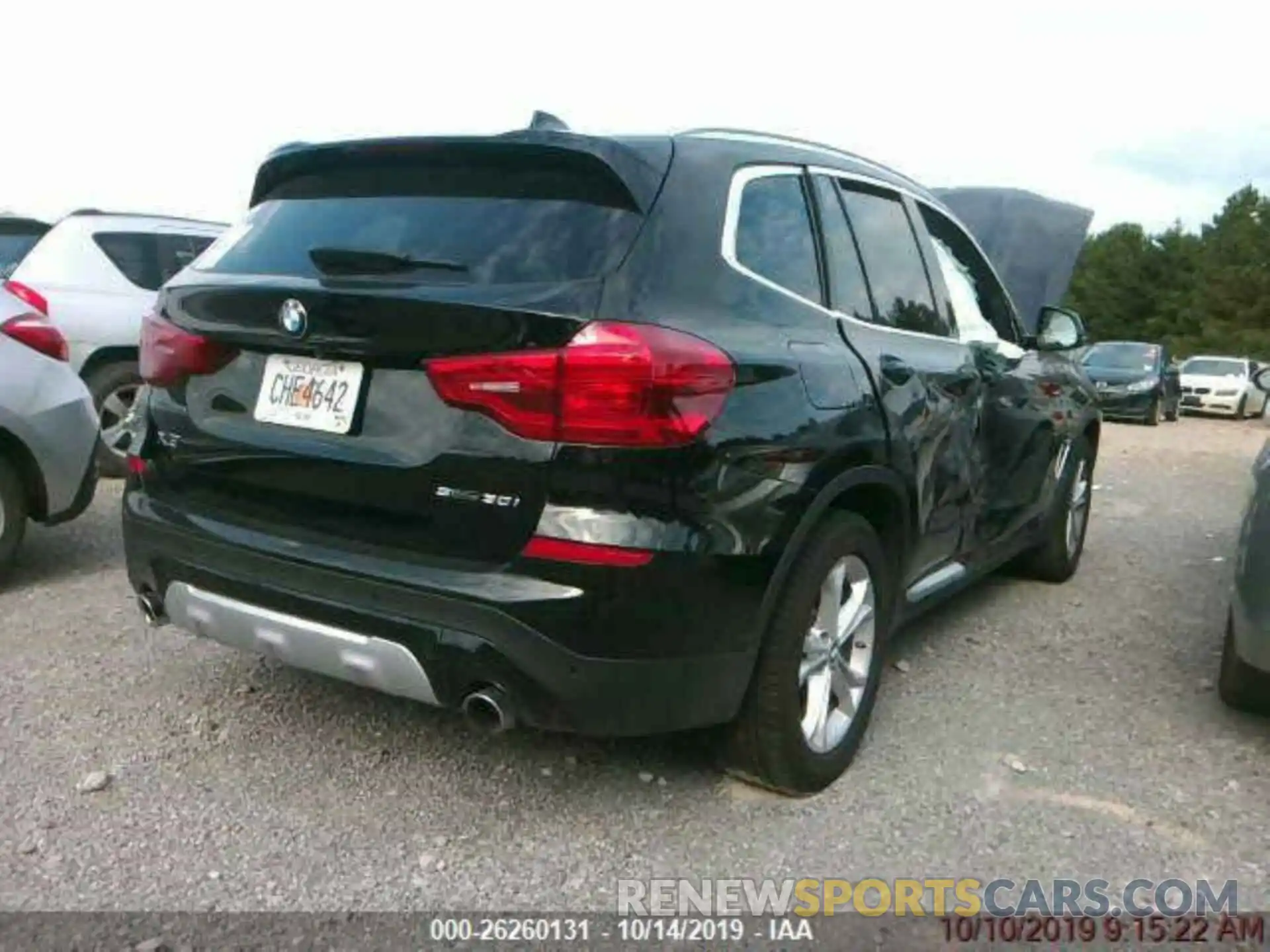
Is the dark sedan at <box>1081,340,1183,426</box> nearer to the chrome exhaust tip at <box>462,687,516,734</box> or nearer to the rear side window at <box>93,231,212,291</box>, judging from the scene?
the rear side window at <box>93,231,212,291</box>

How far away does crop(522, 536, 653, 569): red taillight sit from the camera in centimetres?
244

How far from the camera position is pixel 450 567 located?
254cm

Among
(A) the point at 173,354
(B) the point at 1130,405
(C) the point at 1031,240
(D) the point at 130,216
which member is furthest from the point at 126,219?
(B) the point at 1130,405

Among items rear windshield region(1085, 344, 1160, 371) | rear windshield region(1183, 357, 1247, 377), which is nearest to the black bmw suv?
→ rear windshield region(1085, 344, 1160, 371)

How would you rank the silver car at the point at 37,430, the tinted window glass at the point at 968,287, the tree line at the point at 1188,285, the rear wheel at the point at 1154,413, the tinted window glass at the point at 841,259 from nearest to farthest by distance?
the tinted window glass at the point at 841,259 < the tinted window glass at the point at 968,287 < the silver car at the point at 37,430 < the rear wheel at the point at 1154,413 < the tree line at the point at 1188,285

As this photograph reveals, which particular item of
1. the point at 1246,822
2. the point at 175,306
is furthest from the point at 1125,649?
the point at 175,306

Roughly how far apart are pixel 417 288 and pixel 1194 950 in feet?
7.66

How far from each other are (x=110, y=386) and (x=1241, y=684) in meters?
6.42

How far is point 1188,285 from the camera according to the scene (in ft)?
226

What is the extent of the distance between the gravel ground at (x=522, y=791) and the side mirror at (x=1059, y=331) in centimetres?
140

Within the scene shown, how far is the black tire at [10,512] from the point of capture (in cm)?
467

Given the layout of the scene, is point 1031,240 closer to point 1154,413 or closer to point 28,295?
point 28,295

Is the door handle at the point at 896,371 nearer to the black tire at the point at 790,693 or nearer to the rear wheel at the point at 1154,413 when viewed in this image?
the black tire at the point at 790,693
